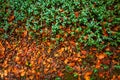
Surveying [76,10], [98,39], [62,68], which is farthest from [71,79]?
[76,10]

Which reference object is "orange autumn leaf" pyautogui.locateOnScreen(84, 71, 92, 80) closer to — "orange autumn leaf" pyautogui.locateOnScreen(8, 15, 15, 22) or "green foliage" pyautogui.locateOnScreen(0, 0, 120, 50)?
"green foliage" pyautogui.locateOnScreen(0, 0, 120, 50)

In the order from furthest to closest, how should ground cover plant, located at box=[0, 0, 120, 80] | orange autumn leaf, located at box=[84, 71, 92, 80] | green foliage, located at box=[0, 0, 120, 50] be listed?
green foliage, located at box=[0, 0, 120, 50] → ground cover plant, located at box=[0, 0, 120, 80] → orange autumn leaf, located at box=[84, 71, 92, 80]

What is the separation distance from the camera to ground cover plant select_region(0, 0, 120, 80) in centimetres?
542

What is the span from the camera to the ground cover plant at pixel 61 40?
5.42m

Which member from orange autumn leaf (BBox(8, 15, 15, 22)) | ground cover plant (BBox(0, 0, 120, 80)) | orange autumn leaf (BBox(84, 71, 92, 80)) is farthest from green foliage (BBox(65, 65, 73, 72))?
orange autumn leaf (BBox(8, 15, 15, 22))

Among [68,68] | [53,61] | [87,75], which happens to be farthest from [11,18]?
[87,75]

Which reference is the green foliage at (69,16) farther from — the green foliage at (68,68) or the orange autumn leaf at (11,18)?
the green foliage at (68,68)

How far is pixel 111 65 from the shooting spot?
519cm

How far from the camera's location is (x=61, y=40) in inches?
242

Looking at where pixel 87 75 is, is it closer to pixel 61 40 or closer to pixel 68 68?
pixel 68 68

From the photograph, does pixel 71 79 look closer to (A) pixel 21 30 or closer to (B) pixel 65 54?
(B) pixel 65 54

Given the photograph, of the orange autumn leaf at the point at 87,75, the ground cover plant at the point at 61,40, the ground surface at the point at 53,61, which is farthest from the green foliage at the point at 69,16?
the orange autumn leaf at the point at 87,75

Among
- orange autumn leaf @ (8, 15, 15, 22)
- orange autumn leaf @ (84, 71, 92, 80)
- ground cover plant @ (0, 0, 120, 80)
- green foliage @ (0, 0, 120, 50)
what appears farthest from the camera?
orange autumn leaf @ (8, 15, 15, 22)

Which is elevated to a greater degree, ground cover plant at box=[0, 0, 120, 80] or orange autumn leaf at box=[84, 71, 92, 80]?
ground cover plant at box=[0, 0, 120, 80]
